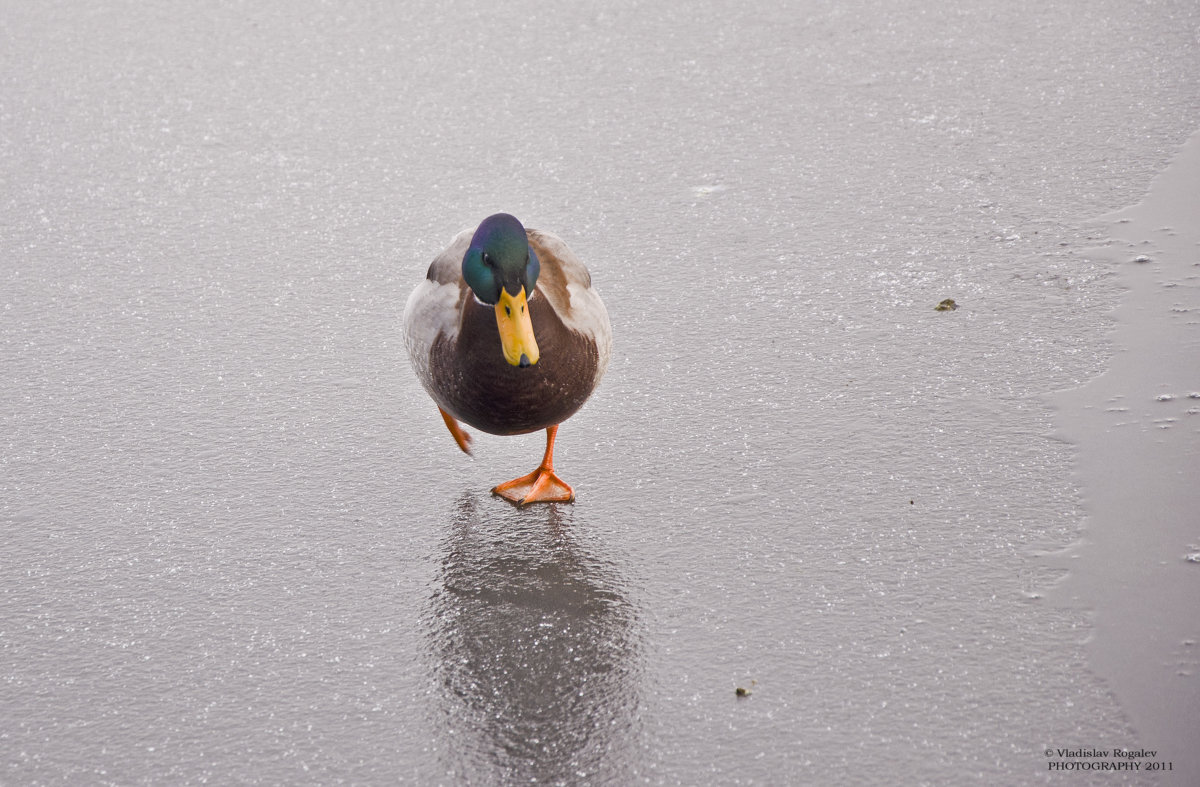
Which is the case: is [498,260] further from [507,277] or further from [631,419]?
[631,419]

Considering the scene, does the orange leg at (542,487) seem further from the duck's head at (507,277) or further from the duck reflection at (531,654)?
the duck's head at (507,277)

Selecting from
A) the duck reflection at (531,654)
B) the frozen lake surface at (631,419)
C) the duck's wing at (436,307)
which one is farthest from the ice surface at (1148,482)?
the duck's wing at (436,307)

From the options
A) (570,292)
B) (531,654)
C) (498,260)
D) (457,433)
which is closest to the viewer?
(531,654)

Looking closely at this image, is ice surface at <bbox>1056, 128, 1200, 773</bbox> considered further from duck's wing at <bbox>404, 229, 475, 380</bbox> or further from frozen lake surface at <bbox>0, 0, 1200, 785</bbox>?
duck's wing at <bbox>404, 229, 475, 380</bbox>

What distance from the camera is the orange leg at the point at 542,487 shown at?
120 inches

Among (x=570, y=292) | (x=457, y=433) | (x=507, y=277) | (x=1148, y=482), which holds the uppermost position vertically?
(x=507, y=277)

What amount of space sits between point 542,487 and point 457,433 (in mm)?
327

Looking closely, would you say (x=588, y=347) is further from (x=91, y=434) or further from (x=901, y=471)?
(x=91, y=434)

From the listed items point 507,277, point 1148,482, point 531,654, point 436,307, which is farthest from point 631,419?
point 1148,482

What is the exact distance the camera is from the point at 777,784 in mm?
2148

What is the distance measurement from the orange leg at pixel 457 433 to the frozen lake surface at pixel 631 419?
2.3 inches

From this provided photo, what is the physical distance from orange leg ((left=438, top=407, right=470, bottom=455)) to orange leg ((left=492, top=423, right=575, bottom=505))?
0.61 feet

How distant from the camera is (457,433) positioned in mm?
3254

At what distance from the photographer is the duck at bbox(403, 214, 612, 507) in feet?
8.86
